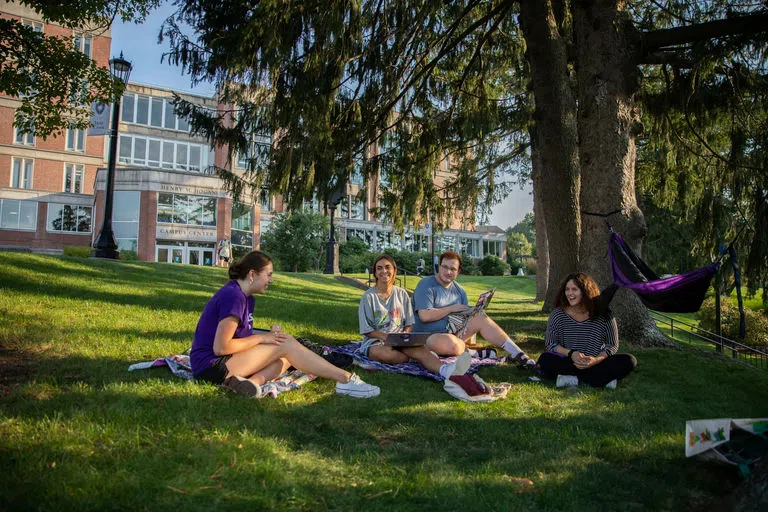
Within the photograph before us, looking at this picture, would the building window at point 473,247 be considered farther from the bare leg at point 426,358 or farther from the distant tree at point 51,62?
the bare leg at point 426,358

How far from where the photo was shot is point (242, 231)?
113ft

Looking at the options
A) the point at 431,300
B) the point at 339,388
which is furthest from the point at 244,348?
the point at 431,300

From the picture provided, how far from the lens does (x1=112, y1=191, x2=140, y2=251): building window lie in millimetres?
30469

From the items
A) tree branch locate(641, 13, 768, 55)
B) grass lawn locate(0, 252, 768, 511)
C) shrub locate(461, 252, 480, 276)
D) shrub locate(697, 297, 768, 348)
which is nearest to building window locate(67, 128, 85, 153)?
shrub locate(461, 252, 480, 276)

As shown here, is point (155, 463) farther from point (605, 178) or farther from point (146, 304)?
point (605, 178)

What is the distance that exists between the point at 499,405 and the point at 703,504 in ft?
5.91

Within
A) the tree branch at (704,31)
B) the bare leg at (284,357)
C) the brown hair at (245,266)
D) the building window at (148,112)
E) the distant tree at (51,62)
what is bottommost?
the bare leg at (284,357)

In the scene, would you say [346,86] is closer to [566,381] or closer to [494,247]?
[566,381]

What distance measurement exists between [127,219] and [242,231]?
6.55 metres

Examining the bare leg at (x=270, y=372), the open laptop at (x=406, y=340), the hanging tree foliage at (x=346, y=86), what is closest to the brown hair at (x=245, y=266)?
the bare leg at (x=270, y=372)

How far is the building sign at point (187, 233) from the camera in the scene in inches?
1216

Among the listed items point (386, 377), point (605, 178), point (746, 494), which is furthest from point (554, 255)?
point (746, 494)

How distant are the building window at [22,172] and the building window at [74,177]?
73.7 inches

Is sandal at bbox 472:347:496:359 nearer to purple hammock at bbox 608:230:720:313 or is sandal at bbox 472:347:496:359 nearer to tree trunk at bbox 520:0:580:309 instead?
purple hammock at bbox 608:230:720:313
